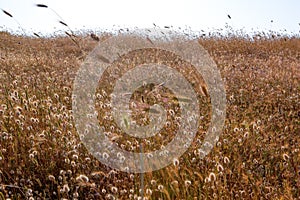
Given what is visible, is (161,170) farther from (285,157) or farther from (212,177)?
(285,157)

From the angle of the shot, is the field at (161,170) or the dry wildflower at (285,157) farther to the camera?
the dry wildflower at (285,157)

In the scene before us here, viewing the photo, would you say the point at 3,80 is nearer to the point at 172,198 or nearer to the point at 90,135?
the point at 90,135

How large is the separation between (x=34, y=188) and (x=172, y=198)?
3.55 feet

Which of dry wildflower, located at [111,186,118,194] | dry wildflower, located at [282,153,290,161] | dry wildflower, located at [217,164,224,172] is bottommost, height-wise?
dry wildflower, located at [111,186,118,194]

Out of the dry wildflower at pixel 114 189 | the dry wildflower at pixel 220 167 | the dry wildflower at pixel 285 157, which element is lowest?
the dry wildflower at pixel 114 189

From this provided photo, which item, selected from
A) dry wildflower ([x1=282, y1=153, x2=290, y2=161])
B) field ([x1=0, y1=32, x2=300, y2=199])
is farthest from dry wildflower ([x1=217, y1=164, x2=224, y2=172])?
dry wildflower ([x1=282, y1=153, x2=290, y2=161])

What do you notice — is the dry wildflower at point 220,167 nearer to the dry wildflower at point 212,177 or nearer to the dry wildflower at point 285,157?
the dry wildflower at point 212,177

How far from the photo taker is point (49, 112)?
12.8ft

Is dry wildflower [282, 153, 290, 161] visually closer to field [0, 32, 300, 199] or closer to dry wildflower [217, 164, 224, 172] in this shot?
field [0, 32, 300, 199]

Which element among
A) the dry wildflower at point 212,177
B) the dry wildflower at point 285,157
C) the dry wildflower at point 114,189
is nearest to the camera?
the dry wildflower at point 212,177

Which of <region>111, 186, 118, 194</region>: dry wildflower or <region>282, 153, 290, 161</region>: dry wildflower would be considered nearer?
<region>111, 186, 118, 194</region>: dry wildflower

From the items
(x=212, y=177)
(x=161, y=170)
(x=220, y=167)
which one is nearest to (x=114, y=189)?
(x=161, y=170)

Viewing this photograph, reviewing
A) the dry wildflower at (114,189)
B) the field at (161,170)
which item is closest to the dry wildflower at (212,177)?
the field at (161,170)

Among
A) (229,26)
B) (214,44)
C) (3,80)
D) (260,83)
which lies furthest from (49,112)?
(229,26)
